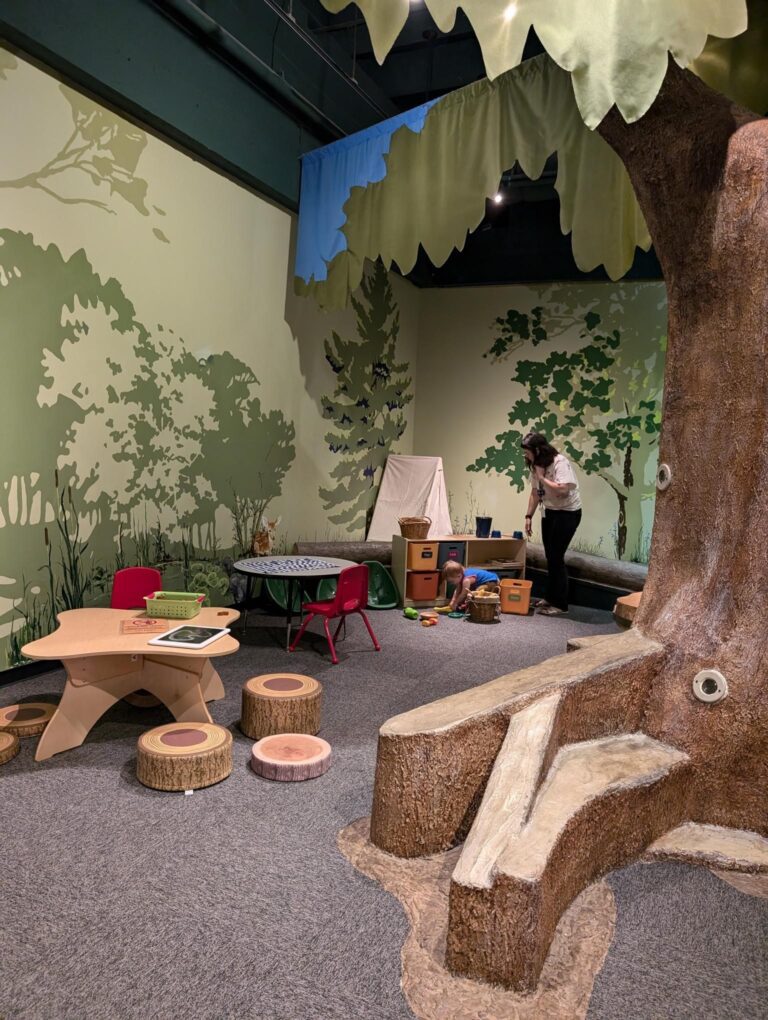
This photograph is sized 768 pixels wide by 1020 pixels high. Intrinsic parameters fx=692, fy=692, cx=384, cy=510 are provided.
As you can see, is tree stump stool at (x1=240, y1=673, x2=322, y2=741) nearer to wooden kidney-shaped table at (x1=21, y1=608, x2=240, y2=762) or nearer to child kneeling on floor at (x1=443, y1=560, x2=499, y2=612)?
wooden kidney-shaped table at (x1=21, y1=608, x2=240, y2=762)

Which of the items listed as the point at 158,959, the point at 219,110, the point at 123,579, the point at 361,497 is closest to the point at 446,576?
the point at 361,497

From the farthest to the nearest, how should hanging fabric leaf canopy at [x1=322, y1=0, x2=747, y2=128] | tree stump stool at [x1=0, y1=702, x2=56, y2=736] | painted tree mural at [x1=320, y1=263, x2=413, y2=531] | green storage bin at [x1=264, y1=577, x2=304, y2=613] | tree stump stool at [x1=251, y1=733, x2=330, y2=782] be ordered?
painted tree mural at [x1=320, y1=263, x2=413, y2=531] < green storage bin at [x1=264, y1=577, x2=304, y2=613] < tree stump stool at [x1=0, y1=702, x2=56, y2=736] < tree stump stool at [x1=251, y1=733, x2=330, y2=782] < hanging fabric leaf canopy at [x1=322, y1=0, x2=747, y2=128]

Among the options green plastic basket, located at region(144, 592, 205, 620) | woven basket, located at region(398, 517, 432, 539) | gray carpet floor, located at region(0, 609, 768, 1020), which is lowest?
gray carpet floor, located at region(0, 609, 768, 1020)

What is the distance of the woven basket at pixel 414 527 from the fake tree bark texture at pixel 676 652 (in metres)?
3.47

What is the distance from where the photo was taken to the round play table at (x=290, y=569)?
4.44m

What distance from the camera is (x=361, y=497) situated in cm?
727

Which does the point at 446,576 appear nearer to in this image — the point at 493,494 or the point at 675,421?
the point at 493,494

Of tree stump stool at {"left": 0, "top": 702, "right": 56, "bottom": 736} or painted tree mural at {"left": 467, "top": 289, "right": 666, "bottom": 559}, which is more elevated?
painted tree mural at {"left": 467, "top": 289, "right": 666, "bottom": 559}

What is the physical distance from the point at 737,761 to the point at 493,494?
5.32 m

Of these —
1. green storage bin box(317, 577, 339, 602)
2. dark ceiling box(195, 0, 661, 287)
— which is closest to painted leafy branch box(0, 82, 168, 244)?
dark ceiling box(195, 0, 661, 287)

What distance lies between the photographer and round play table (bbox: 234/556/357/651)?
444 centimetres

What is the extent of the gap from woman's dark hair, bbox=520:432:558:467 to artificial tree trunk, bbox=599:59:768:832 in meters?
3.46

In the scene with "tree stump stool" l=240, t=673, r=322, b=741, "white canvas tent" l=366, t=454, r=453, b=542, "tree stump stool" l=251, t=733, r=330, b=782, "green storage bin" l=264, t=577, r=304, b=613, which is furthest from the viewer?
"white canvas tent" l=366, t=454, r=453, b=542

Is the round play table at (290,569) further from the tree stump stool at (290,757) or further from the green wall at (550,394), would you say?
the green wall at (550,394)
